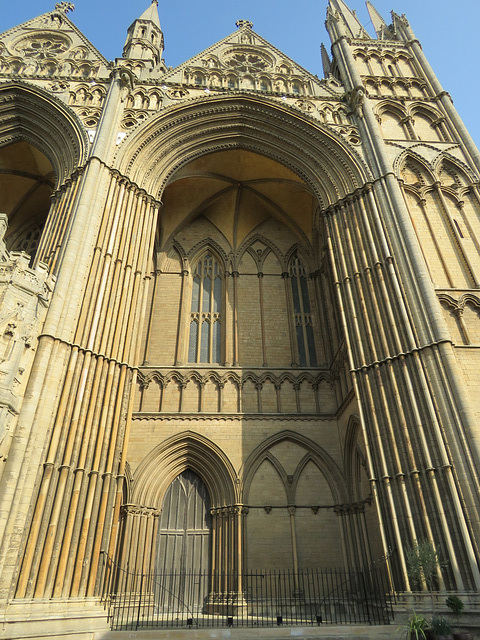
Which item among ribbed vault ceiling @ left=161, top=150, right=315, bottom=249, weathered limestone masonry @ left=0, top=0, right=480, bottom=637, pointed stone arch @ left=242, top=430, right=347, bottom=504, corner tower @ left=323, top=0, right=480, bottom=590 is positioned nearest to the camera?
corner tower @ left=323, top=0, right=480, bottom=590

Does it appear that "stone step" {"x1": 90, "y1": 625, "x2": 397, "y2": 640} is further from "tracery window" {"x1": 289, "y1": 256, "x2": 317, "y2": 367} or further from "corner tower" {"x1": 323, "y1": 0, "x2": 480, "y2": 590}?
"tracery window" {"x1": 289, "y1": 256, "x2": 317, "y2": 367}

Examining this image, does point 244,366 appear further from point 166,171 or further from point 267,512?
point 166,171

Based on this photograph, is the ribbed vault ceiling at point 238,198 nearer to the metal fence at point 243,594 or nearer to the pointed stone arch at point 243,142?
the pointed stone arch at point 243,142

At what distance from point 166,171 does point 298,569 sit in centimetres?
1247

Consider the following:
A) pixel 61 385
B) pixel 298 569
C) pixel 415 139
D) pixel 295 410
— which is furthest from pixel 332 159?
pixel 298 569

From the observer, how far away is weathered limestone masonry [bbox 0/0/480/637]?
348 inches

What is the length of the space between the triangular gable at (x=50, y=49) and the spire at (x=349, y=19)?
11.5 m

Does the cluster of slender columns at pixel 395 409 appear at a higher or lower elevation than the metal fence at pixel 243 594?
higher

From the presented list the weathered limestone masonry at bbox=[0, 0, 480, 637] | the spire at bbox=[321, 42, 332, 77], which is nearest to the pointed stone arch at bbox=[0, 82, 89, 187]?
the weathered limestone masonry at bbox=[0, 0, 480, 637]

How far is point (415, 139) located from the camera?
50.8 feet

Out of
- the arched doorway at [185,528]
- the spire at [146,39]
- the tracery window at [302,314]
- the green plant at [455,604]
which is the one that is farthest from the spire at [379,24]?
the green plant at [455,604]

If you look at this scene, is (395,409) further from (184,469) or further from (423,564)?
(184,469)

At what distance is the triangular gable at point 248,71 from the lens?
17.8 m

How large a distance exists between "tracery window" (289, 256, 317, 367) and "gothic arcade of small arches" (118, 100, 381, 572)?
59 mm
